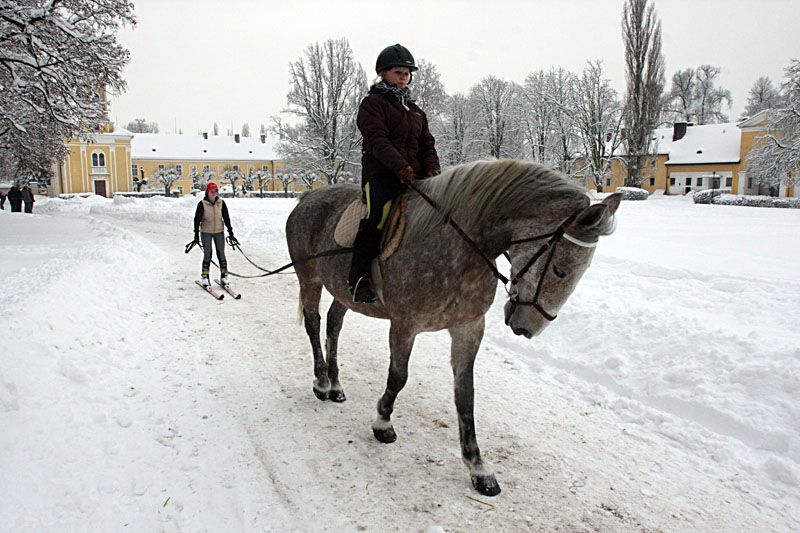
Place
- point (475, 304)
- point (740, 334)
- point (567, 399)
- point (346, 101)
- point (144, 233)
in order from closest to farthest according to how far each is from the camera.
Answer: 1. point (475, 304)
2. point (567, 399)
3. point (740, 334)
4. point (144, 233)
5. point (346, 101)

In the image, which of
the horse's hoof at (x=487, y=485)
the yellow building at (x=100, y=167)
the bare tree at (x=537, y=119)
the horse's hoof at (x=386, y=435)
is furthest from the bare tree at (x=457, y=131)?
the yellow building at (x=100, y=167)

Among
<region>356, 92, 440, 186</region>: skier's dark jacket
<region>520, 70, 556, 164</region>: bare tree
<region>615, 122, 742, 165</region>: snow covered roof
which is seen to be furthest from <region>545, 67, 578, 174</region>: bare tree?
<region>356, 92, 440, 186</region>: skier's dark jacket

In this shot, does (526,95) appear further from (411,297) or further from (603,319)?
(411,297)

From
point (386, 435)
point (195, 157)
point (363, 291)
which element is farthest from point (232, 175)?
point (386, 435)

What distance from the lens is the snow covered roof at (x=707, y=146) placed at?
50.7m

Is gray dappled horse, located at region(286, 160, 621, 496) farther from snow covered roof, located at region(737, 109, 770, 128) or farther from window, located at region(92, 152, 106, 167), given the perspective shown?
window, located at region(92, 152, 106, 167)

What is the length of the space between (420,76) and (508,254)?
137ft

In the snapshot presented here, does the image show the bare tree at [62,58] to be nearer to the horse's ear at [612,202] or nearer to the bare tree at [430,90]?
the horse's ear at [612,202]

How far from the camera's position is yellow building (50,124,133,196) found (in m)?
64.4

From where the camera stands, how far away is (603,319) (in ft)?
21.6

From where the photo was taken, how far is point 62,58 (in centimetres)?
1277

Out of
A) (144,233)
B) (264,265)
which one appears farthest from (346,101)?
(264,265)

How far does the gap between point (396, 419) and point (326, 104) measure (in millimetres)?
39609

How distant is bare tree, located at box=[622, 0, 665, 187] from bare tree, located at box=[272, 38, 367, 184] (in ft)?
71.1
